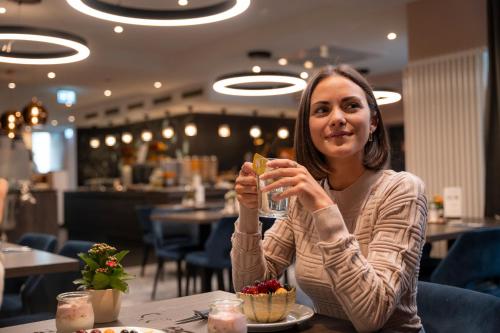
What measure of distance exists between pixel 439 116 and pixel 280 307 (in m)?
5.21

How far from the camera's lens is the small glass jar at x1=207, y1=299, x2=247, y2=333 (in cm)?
121

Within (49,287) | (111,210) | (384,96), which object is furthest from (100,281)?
(111,210)

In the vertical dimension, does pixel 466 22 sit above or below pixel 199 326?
above

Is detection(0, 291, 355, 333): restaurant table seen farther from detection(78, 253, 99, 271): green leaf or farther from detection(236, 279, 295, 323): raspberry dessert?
detection(78, 253, 99, 271): green leaf

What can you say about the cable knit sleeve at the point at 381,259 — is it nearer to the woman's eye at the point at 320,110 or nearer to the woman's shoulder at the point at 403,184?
the woman's shoulder at the point at 403,184

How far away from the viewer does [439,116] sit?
611 centimetres

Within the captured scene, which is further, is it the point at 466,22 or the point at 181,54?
the point at 181,54

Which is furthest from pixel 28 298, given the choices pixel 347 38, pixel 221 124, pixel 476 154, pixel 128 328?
pixel 221 124

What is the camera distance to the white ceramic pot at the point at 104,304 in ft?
4.84

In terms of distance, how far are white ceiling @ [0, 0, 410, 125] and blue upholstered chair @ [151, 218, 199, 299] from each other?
2618 mm

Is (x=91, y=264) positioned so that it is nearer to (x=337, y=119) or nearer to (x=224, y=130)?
(x=337, y=119)

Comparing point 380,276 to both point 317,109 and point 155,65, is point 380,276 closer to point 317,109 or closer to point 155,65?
point 317,109

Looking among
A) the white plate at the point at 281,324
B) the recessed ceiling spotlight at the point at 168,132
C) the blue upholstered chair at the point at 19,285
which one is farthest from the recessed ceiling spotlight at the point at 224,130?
the white plate at the point at 281,324

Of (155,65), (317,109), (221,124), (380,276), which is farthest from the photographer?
(221,124)
